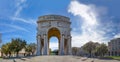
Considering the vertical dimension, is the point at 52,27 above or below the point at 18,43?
above

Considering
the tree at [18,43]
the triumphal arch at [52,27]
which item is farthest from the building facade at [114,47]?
the triumphal arch at [52,27]

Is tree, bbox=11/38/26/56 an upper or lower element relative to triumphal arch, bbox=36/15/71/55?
lower

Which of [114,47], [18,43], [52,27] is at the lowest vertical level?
[114,47]

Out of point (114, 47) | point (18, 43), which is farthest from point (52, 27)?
point (114, 47)

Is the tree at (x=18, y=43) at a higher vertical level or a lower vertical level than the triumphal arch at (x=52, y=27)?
lower

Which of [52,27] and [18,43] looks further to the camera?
[18,43]

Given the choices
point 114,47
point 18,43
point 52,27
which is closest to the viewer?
point 52,27

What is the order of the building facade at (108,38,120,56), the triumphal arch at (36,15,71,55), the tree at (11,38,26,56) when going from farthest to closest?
1. the building facade at (108,38,120,56)
2. the tree at (11,38,26,56)
3. the triumphal arch at (36,15,71,55)

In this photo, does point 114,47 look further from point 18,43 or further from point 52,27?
point 52,27

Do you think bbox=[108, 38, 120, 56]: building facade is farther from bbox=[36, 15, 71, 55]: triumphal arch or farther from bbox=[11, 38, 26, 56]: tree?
bbox=[36, 15, 71, 55]: triumphal arch

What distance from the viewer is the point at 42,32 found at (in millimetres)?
44656

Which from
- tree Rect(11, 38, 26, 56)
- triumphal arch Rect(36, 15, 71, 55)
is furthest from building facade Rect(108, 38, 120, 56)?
triumphal arch Rect(36, 15, 71, 55)

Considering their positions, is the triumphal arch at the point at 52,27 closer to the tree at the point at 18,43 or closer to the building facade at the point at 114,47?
the tree at the point at 18,43

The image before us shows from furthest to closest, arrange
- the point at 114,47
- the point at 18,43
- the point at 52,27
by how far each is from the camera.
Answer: the point at 114,47
the point at 18,43
the point at 52,27
